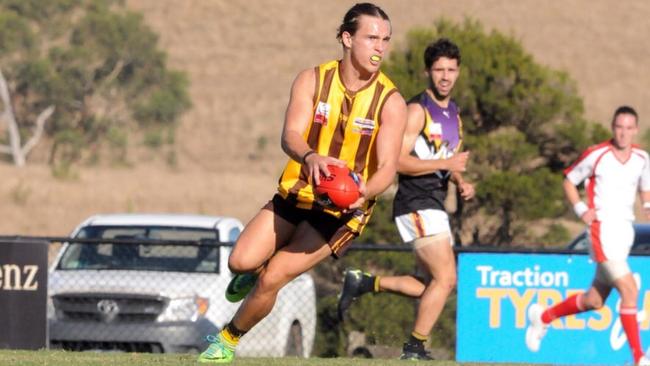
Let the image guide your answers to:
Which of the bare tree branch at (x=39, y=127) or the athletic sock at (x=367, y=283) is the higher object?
the bare tree branch at (x=39, y=127)

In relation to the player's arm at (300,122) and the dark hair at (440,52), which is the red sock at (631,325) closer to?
the dark hair at (440,52)

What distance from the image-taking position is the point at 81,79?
163 ft

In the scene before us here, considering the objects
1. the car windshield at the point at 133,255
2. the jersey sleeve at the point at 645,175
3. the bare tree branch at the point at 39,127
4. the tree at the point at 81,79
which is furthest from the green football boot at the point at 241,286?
the bare tree branch at the point at 39,127

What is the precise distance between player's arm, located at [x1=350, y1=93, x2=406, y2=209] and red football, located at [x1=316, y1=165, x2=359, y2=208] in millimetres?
264

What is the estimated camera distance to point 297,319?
13281 mm

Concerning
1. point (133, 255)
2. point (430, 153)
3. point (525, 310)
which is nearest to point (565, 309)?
point (525, 310)

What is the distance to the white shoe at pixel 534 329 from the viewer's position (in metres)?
11.5

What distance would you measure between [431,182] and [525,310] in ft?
7.09

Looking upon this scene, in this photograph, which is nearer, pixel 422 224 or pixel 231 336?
pixel 231 336

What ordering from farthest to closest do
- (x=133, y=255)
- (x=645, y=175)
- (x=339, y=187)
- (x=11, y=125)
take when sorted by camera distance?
(x=11, y=125), (x=133, y=255), (x=645, y=175), (x=339, y=187)

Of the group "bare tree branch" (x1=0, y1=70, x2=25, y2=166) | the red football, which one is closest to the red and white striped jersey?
the red football

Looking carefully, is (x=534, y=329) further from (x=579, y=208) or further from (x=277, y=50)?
(x=277, y=50)

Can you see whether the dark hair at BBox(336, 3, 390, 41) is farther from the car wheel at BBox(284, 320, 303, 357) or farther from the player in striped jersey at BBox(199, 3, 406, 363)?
the car wheel at BBox(284, 320, 303, 357)

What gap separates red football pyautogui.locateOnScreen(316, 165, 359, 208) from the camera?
7270mm
